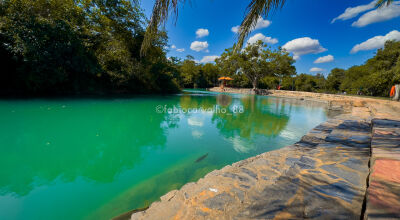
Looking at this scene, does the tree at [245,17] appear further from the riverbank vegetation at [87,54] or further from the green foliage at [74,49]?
the green foliage at [74,49]

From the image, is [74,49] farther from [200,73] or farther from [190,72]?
[200,73]

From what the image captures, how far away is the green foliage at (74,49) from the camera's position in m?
8.91

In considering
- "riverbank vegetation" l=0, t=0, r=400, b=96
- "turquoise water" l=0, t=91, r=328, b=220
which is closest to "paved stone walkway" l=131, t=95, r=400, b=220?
"turquoise water" l=0, t=91, r=328, b=220

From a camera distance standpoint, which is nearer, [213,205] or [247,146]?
[213,205]

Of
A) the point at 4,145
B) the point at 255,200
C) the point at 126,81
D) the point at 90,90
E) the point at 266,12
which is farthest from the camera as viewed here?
the point at 126,81

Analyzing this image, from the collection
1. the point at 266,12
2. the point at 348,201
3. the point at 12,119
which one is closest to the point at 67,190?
the point at 348,201

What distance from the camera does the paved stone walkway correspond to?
3.20 ft

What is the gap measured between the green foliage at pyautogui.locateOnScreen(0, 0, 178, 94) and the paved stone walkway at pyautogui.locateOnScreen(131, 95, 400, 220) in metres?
12.4

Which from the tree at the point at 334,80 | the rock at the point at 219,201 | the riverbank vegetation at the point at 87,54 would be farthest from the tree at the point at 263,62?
the rock at the point at 219,201

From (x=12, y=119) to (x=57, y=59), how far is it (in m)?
7.22

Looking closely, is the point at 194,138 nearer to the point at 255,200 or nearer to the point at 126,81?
the point at 255,200

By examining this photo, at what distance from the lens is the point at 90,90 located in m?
13.4

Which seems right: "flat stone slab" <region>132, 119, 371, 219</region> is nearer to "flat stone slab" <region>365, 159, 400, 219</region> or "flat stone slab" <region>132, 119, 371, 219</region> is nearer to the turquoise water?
"flat stone slab" <region>365, 159, 400, 219</region>

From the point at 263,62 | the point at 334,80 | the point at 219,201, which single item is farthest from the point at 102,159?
the point at 334,80
